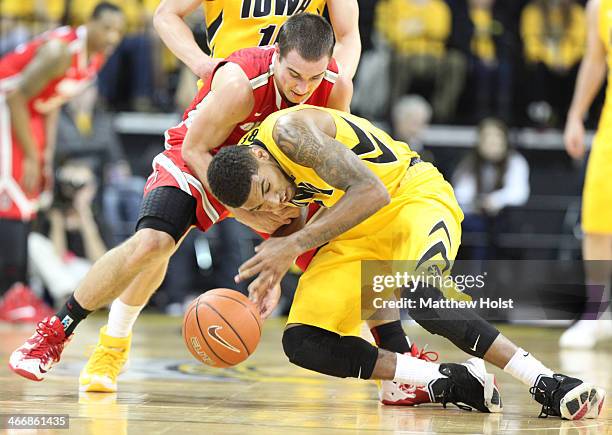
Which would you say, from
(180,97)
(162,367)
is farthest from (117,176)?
(162,367)

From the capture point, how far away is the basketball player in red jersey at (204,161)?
4148 millimetres

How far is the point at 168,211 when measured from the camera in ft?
14.2

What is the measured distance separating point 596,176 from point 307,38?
342 centimetres

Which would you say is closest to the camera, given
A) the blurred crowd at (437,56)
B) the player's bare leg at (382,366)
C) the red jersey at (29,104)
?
the player's bare leg at (382,366)

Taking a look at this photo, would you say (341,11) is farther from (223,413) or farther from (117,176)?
(117,176)

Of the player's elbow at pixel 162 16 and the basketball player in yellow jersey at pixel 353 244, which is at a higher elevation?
the player's elbow at pixel 162 16

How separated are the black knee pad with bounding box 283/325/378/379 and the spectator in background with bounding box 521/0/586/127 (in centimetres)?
728

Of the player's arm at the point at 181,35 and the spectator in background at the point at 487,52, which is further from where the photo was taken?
the spectator in background at the point at 487,52

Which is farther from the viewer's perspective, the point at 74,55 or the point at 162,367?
the point at 74,55

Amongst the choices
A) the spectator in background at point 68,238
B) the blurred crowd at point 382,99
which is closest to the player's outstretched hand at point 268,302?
the blurred crowd at point 382,99

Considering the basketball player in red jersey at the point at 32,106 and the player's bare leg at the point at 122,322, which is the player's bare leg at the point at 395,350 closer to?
the player's bare leg at the point at 122,322

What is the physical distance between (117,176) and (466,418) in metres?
6.36

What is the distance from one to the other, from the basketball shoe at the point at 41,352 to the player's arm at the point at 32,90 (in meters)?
4.06

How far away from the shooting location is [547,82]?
1092 cm
